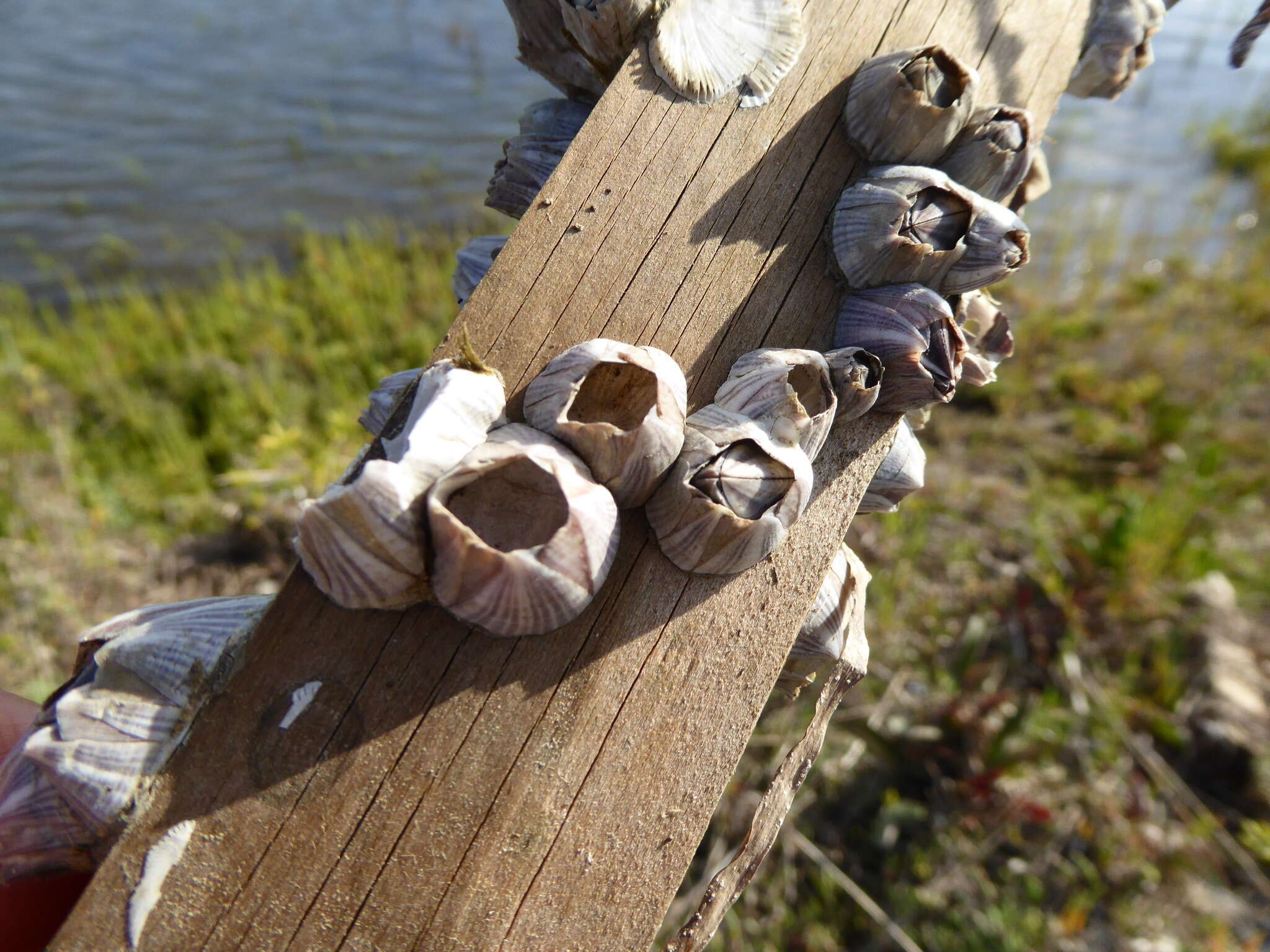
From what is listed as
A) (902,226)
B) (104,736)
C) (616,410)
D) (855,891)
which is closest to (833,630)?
(616,410)

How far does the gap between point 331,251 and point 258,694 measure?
656cm

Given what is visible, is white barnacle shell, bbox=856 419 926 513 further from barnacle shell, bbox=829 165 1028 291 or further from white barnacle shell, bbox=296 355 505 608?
white barnacle shell, bbox=296 355 505 608

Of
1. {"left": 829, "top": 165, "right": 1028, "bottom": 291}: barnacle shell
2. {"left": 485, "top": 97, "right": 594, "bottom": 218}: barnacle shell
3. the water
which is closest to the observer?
{"left": 829, "top": 165, "right": 1028, "bottom": 291}: barnacle shell

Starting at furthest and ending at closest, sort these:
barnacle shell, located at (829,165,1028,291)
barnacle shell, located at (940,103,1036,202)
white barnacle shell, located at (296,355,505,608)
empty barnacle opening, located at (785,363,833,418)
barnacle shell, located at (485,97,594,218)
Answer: barnacle shell, located at (485,97,594,218), barnacle shell, located at (940,103,1036,202), barnacle shell, located at (829,165,1028,291), empty barnacle opening, located at (785,363,833,418), white barnacle shell, located at (296,355,505,608)

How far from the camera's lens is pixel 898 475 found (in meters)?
1.53

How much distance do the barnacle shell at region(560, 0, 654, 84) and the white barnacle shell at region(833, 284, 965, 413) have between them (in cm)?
69

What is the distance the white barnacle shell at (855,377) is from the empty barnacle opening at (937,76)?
1.84 feet

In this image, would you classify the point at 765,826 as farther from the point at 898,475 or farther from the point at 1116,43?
the point at 1116,43

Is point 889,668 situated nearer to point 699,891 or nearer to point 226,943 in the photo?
point 699,891

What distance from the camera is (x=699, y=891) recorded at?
259cm

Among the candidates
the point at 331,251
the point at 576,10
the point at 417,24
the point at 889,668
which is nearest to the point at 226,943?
the point at 576,10

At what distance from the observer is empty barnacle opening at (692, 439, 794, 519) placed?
121 cm

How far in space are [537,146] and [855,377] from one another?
36.2 inches

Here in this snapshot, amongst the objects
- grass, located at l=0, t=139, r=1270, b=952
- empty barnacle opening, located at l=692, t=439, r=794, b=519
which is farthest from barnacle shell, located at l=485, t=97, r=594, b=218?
grass, located at l=0, t=139, r=1270, b=952
